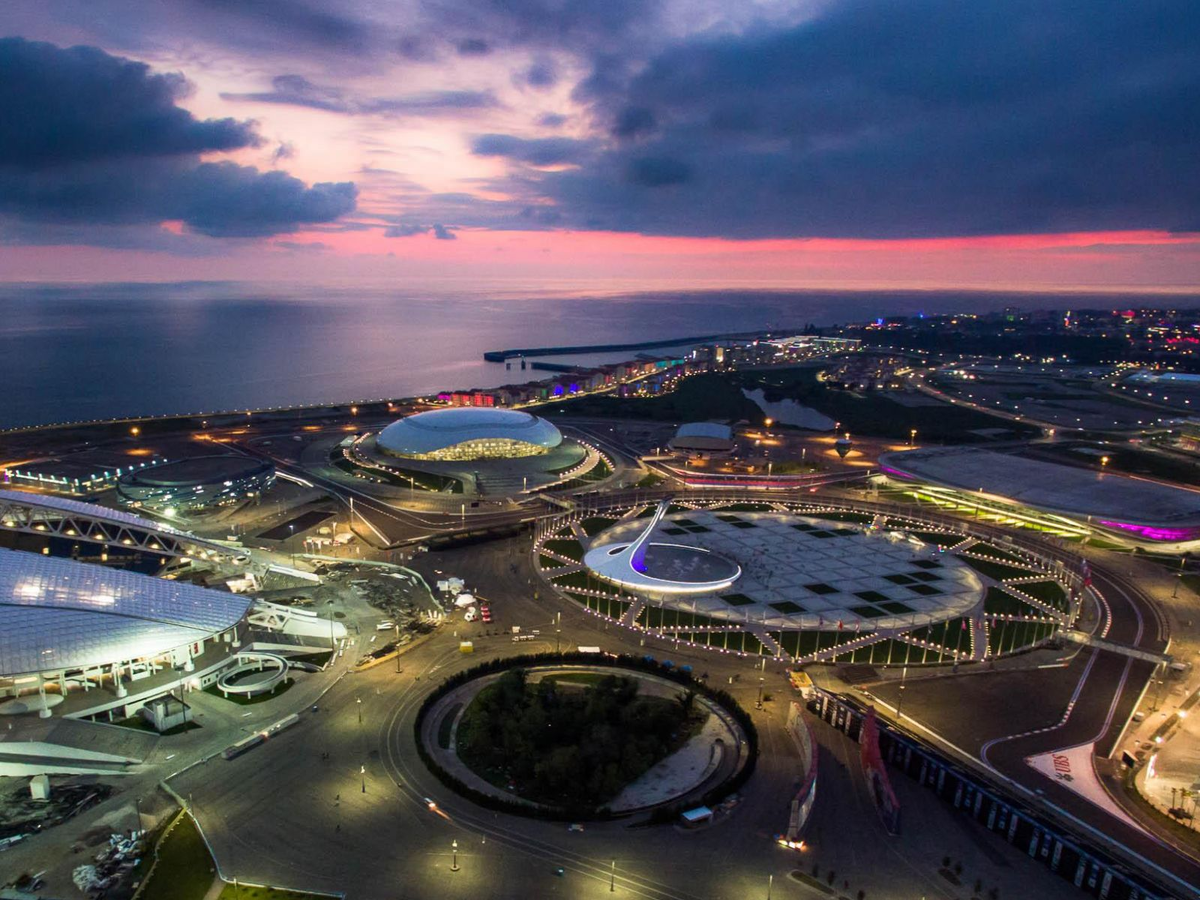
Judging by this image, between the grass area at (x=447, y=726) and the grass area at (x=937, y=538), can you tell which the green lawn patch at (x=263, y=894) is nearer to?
the grass area at (x=447, y=726)

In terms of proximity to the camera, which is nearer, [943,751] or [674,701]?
[943,751]

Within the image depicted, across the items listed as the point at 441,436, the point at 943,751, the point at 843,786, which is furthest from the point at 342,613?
A: the point at 441,436

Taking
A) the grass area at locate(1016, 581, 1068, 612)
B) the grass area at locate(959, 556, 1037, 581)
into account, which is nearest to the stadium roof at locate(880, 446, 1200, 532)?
the grass area at locate(959, 556, 1037, 581)

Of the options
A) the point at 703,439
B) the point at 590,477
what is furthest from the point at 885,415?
the point at 590,477

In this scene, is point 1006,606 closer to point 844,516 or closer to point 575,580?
point 844,516

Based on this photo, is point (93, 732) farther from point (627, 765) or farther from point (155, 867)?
point (627, 765)

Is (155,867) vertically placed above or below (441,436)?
below

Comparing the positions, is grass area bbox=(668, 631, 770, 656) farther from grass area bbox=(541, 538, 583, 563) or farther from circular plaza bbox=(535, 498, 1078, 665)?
grass area bbox=(541, 538, 583, 563)
